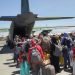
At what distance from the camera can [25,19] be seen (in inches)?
906

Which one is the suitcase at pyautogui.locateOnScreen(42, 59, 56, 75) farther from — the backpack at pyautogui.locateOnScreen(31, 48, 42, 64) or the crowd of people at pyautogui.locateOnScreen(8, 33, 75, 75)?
the backpack at pyautogui.locateOnScreen(31, 48, 42, 64)

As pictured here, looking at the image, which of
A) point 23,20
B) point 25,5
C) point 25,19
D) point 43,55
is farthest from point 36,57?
point 25,5

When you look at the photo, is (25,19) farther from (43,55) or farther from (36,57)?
(36,57)

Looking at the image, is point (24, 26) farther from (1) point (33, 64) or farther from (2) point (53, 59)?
(1) point (33, 64)

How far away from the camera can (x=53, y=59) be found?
10969 mm

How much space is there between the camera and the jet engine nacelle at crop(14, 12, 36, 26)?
22.6m

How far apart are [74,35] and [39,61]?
259 inches

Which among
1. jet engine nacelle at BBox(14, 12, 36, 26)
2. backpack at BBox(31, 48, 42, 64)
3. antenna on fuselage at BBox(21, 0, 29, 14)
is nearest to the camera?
backpack at BBox(31, 48, 42, 64)

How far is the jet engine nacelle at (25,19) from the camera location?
889 inches

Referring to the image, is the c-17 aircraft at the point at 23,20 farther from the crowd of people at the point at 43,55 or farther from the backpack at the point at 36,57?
the backpack at the point at 36,57

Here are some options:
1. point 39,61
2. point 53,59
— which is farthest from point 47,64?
point 53,59

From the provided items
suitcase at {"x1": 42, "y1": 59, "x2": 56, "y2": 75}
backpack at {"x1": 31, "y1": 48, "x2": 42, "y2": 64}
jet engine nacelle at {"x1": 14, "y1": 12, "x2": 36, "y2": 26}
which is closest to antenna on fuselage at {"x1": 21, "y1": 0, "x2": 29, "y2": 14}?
jet engine nacelle at {"x1": 14, "y1": 12, "x2": 36, "y2": 26}

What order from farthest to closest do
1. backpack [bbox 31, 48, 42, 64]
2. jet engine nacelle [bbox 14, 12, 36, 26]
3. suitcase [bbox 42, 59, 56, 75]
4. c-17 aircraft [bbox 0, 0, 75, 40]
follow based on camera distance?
c-17 aircraft [bbox 0, 0, 75, 40] → jet engine nacelle [bbox 14, 12, 36, 26] → backpack [bbox 31, 48, 42, 64] → suitcase [bbox 42, 59, 56, 75]

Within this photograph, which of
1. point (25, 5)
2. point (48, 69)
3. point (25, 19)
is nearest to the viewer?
→ point (48, 69)
